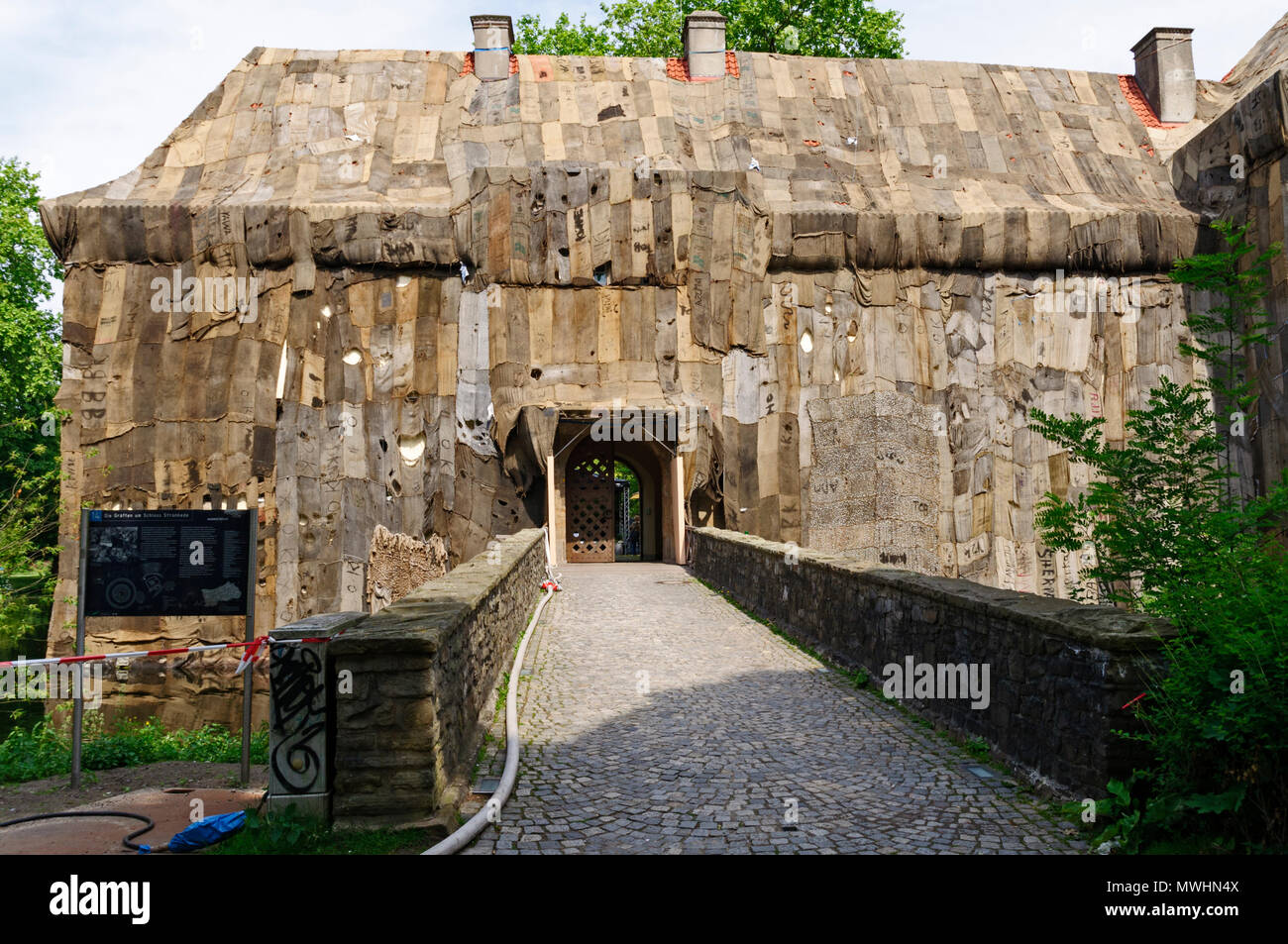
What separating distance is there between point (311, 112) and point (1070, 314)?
62.2 ft

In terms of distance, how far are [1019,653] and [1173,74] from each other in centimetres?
2528

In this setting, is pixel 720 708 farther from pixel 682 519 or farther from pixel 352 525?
pixel 352 525

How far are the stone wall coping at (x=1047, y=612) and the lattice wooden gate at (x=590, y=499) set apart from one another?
1177cm

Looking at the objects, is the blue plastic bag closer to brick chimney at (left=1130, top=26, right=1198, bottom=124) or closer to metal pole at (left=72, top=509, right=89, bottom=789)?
metal pole at (left=72, top=509, right=89, bottom=789)

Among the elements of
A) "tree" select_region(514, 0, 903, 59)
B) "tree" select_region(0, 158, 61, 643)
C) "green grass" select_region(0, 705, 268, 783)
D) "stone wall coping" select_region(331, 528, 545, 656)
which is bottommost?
"green grass" select_region(0, 705, 268, 783)

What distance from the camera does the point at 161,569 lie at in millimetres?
6629

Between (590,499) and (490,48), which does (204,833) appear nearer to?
(590,499)

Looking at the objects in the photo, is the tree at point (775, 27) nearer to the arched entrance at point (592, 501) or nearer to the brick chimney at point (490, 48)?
the brick chimney at point (490, 48)

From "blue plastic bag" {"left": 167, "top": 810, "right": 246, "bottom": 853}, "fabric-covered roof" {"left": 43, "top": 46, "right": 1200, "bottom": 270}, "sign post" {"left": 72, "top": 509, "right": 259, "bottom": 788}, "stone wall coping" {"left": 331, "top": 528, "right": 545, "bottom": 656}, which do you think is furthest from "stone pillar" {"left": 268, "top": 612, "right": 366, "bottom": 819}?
"fabric-covered roof" {"left": 43, "top": 46, "right": 1200, "bottom": 270}

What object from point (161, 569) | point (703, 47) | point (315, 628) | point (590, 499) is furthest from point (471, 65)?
point (315, 628)

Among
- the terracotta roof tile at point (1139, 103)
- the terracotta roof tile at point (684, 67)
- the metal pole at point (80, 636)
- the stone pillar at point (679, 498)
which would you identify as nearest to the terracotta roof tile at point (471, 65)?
the terracotta roof tile at point (684, 67)

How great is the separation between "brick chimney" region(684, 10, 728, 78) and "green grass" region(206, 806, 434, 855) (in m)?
22.0

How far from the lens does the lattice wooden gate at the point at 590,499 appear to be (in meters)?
19.6

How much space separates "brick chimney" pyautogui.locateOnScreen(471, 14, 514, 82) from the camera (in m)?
22.1
